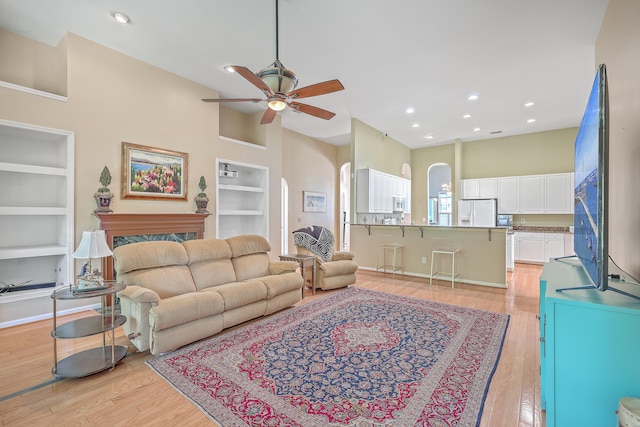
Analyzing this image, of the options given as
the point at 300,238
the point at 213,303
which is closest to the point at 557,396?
the point at 213,303

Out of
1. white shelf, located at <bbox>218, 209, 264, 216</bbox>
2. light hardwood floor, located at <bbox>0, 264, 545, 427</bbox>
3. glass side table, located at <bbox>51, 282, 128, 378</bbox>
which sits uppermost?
white shelf, located at <bbox>218, 209, 264, 216</bbox>

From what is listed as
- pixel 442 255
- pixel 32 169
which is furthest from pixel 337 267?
pixel 32 169

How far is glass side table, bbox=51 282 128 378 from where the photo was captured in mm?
2305

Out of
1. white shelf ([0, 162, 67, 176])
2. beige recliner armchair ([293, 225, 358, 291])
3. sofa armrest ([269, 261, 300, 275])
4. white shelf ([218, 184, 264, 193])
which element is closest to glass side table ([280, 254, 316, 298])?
beige recliner armchair ([293, 225, 358, 291])

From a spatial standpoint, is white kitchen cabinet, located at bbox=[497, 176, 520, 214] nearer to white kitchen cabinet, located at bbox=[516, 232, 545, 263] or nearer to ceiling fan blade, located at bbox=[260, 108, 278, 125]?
white kitchen cabinet, located at bbox=[516, 232, 545, 263]

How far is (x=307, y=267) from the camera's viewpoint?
15.2 feet

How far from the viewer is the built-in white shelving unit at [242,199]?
18.9ft

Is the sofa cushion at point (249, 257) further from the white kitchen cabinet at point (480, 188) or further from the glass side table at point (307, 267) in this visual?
the white kitchen cabinet at point (480, 188)

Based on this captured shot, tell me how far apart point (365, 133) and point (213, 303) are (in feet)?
18.2

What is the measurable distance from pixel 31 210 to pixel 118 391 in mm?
2676

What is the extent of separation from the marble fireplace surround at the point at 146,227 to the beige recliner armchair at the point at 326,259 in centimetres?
174

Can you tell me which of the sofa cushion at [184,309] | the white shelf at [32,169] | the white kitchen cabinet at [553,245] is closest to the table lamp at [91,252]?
the sofa cushion at [184,309]

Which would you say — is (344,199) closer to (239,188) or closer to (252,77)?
(239,188)

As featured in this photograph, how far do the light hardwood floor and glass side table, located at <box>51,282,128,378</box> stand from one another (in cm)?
6
